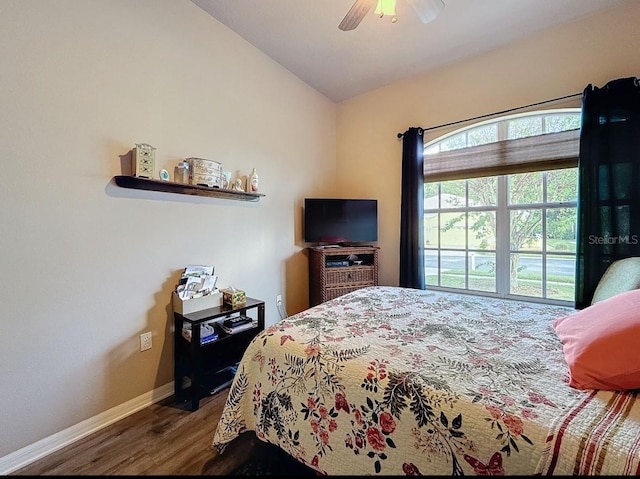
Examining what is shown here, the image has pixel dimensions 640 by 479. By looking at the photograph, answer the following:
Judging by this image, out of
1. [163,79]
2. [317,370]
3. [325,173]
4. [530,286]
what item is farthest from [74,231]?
[530,286]

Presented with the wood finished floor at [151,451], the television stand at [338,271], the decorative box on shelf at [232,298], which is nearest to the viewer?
the wood finished floor at [151,451]

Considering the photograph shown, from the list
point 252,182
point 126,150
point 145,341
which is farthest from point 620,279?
point 126,150

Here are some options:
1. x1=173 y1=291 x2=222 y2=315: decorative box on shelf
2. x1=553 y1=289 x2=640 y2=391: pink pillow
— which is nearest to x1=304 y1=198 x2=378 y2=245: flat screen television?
x1=173 y1=291 x2=222 y2=315: decorative box on shelf

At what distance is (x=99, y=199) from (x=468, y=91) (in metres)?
3.31

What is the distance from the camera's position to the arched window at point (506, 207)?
2490 mm

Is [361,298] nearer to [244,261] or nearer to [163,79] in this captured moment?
[244,261]

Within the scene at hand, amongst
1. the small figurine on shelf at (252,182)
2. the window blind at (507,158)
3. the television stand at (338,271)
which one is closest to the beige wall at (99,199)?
the small figurine on shelf at (252,182)

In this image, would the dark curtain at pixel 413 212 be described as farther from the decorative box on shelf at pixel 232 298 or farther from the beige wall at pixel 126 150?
the decorative box on shelf at pixel 232 298

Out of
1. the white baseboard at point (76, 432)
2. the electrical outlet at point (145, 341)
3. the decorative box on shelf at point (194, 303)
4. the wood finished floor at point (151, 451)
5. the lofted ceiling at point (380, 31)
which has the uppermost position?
the lofted ceiling at point (380, 31)

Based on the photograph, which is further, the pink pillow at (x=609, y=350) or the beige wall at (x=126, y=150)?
the beige wall at (x=126, y=150)

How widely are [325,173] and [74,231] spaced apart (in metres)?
2.68

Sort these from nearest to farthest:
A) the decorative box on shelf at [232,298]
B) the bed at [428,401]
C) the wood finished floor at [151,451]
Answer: the bed at [428,401]
the wood finished floor at [151,451]
the decorative box on shelf at [232,298]

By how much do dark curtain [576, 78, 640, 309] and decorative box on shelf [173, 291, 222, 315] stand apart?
2.87m

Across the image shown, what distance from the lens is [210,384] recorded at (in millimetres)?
2109
